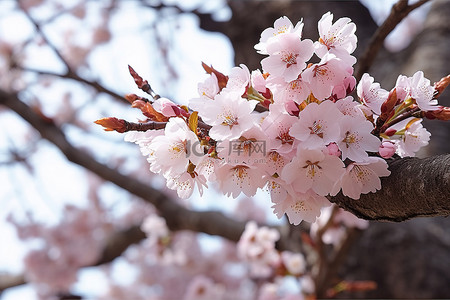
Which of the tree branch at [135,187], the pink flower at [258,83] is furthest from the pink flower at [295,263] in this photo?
the pink flower at [258,83]

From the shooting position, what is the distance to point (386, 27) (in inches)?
42.9

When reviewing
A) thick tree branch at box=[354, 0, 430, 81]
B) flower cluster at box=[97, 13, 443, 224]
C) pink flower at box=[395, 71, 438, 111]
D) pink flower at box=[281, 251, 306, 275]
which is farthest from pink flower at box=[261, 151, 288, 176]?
pink flower at box=[281, 251, 306, 275]

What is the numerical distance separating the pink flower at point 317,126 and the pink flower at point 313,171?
2 cm

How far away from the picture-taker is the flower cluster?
2.02 ft

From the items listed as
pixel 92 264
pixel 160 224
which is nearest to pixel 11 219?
pixel 92 264

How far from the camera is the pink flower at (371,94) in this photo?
0.68 m

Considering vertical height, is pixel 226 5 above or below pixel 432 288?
above

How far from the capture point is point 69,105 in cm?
618

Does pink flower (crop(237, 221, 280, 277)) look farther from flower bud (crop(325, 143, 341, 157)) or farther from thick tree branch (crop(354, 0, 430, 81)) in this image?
flower bud (crop(325, 143, 341, 157))

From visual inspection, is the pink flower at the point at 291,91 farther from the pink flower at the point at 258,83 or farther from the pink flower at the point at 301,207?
the pink flower at the point at 301,207

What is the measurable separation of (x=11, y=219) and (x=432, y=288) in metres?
3.91

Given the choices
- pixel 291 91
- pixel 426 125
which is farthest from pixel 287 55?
pixel 426 125

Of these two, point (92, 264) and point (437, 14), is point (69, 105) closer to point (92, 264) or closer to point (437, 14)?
point (92, 264)

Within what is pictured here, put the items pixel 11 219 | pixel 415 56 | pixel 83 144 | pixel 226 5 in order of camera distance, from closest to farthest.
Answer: pixel 415 56 < pixel 226 5 < pixel 11 219 < pixel 83 144
